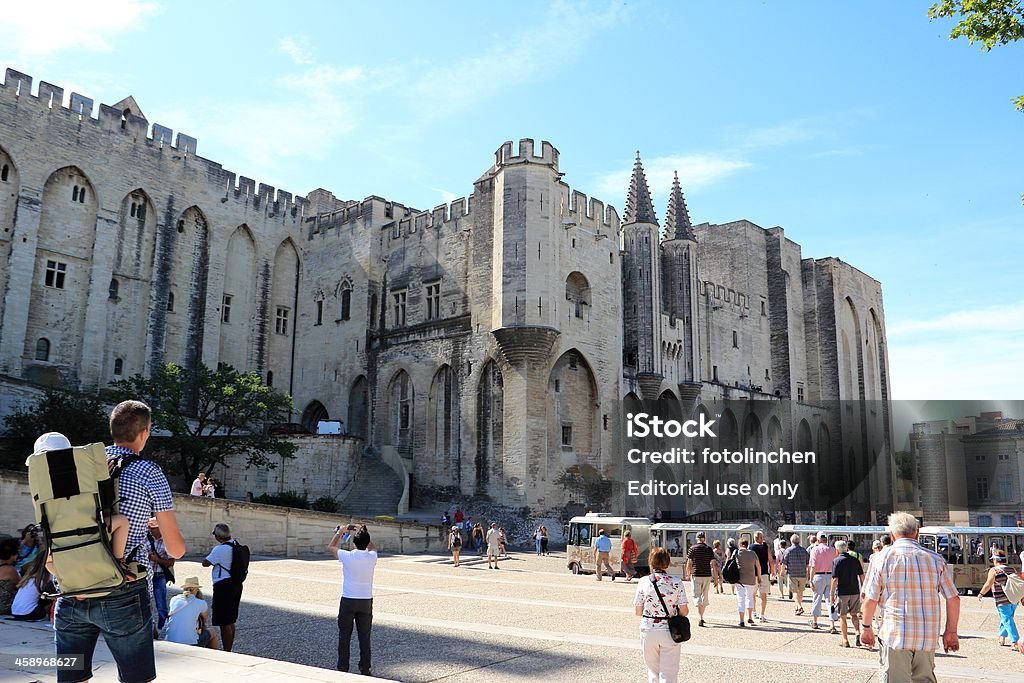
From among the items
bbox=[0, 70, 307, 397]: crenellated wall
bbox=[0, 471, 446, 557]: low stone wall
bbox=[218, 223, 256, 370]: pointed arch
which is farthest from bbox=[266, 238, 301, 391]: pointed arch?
bbox=[0, 471, 446, 557]: low stone wall

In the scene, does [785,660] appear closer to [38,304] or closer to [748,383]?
[38,304]

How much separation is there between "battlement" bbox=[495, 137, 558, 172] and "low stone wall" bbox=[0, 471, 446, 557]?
605 inches

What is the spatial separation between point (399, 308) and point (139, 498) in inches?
1328

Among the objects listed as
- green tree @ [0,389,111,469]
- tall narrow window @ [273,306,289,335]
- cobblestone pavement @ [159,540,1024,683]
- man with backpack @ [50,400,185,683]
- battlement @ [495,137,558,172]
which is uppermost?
battlement @ [495,137,558,172]

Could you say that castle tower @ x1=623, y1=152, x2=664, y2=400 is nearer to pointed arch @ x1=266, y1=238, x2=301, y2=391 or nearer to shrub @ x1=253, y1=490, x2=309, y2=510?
shrub @ x1=253, y1=490, x2=309, y2=510

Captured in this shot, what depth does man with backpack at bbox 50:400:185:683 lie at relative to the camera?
356 cm

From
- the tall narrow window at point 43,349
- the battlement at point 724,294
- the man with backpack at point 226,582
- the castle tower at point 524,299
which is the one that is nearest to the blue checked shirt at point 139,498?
the man with backpack at point 226,582

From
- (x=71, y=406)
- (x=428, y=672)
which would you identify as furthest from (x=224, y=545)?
(x=71, y=406)

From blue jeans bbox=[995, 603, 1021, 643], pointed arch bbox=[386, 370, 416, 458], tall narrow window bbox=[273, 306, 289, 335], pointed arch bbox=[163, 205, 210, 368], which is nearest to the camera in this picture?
blue jeans bbox=[995, 603, 1021, 643]

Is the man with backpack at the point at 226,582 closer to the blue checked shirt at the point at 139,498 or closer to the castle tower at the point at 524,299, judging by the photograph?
the blue checked shirt at the point at 139,498

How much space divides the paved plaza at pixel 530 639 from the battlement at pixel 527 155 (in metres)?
20.3

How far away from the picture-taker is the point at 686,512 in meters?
37.6

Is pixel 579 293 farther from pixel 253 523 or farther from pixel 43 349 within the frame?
pixel 43 349

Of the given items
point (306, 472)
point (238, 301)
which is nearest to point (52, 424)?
point (306, 472)
